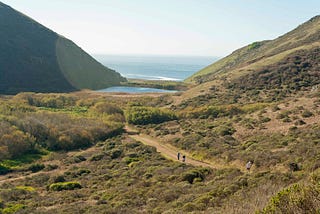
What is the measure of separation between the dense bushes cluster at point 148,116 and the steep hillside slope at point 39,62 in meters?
39.9

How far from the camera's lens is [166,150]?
3266 centimetres

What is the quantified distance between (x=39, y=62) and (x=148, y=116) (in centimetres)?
5936

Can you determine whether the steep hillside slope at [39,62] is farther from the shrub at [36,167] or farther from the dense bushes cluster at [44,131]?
the shrub at [36,167]

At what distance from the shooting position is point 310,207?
300 inches

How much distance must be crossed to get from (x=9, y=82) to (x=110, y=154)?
6218cm

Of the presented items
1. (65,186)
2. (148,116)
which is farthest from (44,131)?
(65,186)

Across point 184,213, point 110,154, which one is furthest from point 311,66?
point 184,213

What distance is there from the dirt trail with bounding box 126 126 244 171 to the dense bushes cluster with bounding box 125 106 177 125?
2.41 m

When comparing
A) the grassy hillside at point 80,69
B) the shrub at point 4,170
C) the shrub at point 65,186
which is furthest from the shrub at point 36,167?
the grassy hillside at point 80,69

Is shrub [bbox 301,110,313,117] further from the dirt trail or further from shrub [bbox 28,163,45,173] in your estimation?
shrub [bbox 28,163,45,173]

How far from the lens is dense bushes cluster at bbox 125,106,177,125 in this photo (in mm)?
47719

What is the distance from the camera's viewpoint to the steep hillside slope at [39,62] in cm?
8694

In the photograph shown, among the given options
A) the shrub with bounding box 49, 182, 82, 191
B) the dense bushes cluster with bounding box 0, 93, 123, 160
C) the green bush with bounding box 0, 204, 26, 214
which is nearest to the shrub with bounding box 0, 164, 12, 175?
the dense bushes cluster with bounding box 0, 93, 123, 160

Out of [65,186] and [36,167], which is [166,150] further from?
[65,186]
